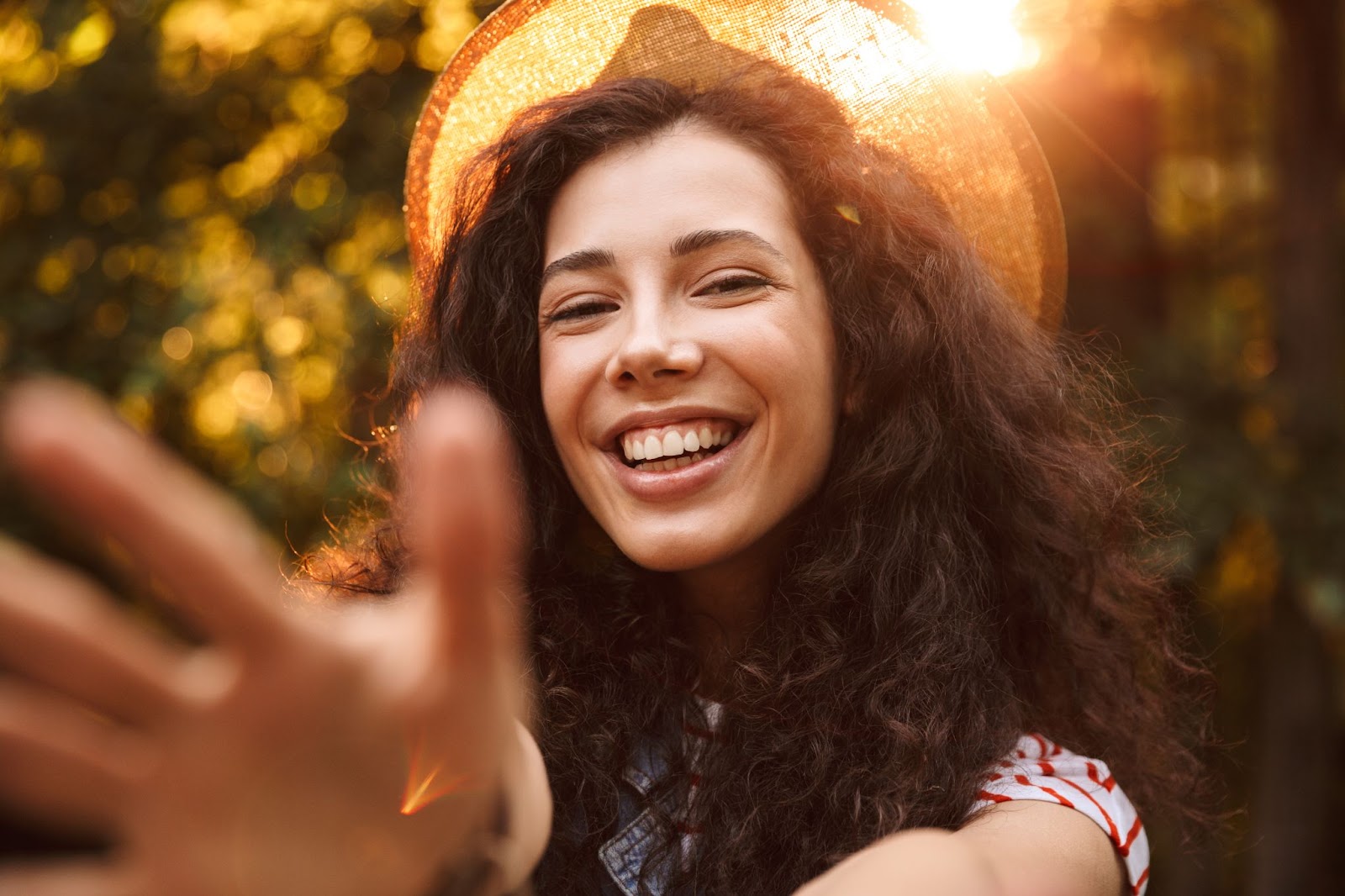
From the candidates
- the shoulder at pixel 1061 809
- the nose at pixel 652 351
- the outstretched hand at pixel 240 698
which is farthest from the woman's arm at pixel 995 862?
the nose at pixel 652 351

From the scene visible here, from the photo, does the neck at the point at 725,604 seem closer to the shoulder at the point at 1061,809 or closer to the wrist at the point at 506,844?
the shoulder at the point at 1061,809

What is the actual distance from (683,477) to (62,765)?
1.02 metres

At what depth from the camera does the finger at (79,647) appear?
0.68 m

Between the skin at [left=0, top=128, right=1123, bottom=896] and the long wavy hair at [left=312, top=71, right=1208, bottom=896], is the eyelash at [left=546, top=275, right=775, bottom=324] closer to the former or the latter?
the long wavy hair at [left=312, top=71, right=1208, bottom=896]

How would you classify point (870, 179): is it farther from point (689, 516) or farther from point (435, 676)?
point (435, 676)

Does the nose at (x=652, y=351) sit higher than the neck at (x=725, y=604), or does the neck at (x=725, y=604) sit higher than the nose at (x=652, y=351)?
the nose at (x=652, y=351)

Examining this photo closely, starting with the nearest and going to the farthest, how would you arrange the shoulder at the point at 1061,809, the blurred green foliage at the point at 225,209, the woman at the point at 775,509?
1. the shoulder at the point at 1061,809
2. the woman at the point at 775,509
3. the blurred green foliage at the point at 225,209

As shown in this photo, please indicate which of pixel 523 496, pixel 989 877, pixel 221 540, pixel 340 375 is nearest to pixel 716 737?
pixel 523 496

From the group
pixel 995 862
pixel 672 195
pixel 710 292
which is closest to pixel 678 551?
pixel 710 292

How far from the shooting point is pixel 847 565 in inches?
68.8

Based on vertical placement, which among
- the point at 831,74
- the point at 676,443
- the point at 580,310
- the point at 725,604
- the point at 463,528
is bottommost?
the point at 725,604

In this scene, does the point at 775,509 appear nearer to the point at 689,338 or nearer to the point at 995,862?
the point at 689,338

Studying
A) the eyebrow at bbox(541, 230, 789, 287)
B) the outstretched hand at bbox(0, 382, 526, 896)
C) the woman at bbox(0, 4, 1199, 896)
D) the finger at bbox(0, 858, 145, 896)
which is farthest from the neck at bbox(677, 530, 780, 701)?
the finger at bbox(0, 858, 145, 896)

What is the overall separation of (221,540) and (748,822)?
43.1 inches
